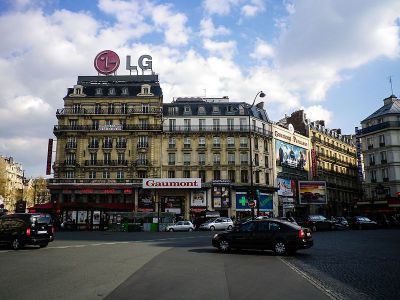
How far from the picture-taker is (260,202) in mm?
56938

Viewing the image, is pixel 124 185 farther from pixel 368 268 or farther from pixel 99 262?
pixel 368 268

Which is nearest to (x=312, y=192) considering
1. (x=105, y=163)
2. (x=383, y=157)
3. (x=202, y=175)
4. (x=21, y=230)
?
(x=383, y=157)

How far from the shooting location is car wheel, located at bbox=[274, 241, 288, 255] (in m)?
14.2

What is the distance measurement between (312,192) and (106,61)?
39.0m

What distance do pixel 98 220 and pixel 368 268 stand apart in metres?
38.1

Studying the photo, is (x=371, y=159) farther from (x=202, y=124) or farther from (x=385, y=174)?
(x=202, y=124)

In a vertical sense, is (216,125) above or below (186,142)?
above

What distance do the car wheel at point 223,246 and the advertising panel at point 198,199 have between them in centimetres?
3863

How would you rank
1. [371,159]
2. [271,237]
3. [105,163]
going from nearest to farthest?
[271,237]
[105,163]
[371,159]

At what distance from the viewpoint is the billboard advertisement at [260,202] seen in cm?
5475

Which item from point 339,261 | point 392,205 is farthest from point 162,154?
point 339,261

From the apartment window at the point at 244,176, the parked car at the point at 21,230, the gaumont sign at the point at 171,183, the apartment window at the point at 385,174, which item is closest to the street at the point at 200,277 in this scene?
the parked car at the point at 21,230

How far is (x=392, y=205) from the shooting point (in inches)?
1945

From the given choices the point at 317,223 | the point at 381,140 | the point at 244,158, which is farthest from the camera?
the point at 381,140
